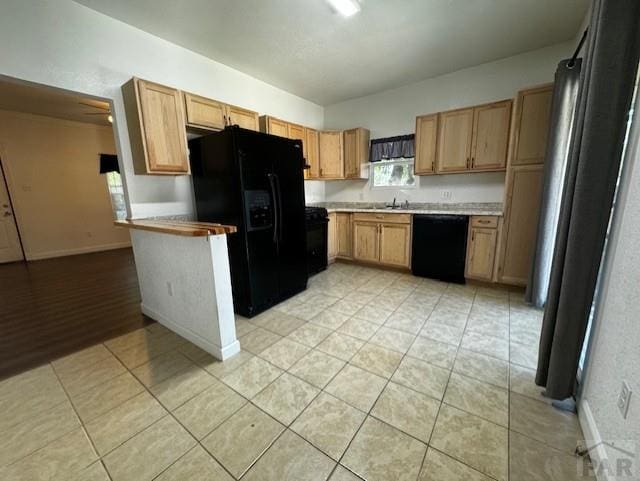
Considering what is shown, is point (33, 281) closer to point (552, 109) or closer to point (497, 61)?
point (552, 109)

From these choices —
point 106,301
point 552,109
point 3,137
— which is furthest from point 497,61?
point 3,137

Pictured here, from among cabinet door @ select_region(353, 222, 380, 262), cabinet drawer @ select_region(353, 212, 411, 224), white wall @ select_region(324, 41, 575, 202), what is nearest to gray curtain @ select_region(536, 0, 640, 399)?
cabinet drawer @ select_region(353, 212, 411, 224)

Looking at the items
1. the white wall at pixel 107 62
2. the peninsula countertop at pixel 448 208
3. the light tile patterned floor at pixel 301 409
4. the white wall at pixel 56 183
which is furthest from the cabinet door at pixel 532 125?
the white wall at pixel 56 183

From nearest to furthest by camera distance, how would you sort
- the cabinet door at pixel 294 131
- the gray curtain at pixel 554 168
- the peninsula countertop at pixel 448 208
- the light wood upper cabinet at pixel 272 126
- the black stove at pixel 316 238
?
the gray curtain at pixel 554 168, the peninsula countertop at pixel 448 208, the light wood upper cabinet at pixel 272 126, the black stove at pixel 316 238, the cabinet door at pixel 294 131

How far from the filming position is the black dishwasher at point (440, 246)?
10.5 ft

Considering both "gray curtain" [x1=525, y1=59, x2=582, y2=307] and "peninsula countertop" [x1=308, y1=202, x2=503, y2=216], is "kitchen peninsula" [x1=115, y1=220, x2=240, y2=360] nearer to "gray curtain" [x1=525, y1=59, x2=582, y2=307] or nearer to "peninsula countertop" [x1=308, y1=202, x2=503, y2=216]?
"peninsula countertop" [x1=308, y1=202, x2=503, y2=216]

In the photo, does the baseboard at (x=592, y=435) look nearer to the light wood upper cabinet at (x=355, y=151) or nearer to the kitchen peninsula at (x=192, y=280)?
the kitchen peninsula at (x=192, y=280)

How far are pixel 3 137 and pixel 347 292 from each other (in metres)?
6.62

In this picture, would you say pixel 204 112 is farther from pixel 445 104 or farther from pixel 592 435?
pixel 592 435

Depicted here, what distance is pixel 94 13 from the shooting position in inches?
86.1

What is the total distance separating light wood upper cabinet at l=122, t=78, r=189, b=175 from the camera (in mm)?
2273

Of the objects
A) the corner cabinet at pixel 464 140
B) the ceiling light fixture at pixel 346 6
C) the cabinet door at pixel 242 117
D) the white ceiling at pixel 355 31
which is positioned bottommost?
the corner cabinet at pixel 464 140

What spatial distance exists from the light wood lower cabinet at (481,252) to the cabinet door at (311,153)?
250 centimetres

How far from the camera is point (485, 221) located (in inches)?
120
